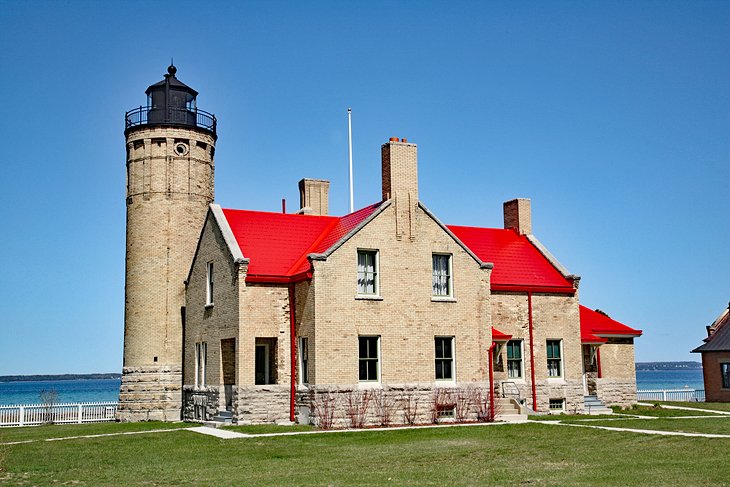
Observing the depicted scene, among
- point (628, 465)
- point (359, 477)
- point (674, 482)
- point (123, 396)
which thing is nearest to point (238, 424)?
point (123, 396)

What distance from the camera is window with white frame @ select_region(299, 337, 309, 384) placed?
26922 mm

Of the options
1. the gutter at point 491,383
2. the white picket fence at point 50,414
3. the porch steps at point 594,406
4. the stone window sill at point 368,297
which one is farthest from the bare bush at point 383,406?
the white picket fence at point 50,414

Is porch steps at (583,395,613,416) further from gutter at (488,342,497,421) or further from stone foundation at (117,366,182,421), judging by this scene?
stone foundation at (117,366,182,421)

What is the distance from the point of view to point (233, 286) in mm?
27625

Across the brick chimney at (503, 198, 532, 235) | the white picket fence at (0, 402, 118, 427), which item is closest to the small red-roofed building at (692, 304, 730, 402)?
the brick chimney at (503, 198, 532, 235)

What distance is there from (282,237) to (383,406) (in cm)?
752

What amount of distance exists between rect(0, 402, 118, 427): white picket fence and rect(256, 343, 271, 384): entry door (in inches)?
369

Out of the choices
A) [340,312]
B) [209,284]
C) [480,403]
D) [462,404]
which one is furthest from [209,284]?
[480,403]

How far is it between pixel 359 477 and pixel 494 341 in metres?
15.5

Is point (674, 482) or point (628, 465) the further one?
point (628, 465)

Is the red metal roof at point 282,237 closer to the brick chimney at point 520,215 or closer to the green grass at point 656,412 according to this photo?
the brick chimney at point 520,215

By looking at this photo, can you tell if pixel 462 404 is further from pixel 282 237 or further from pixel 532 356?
pixel 282 237

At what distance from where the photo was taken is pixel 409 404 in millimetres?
26953

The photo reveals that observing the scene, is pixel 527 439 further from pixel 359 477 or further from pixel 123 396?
pixel 123 396
